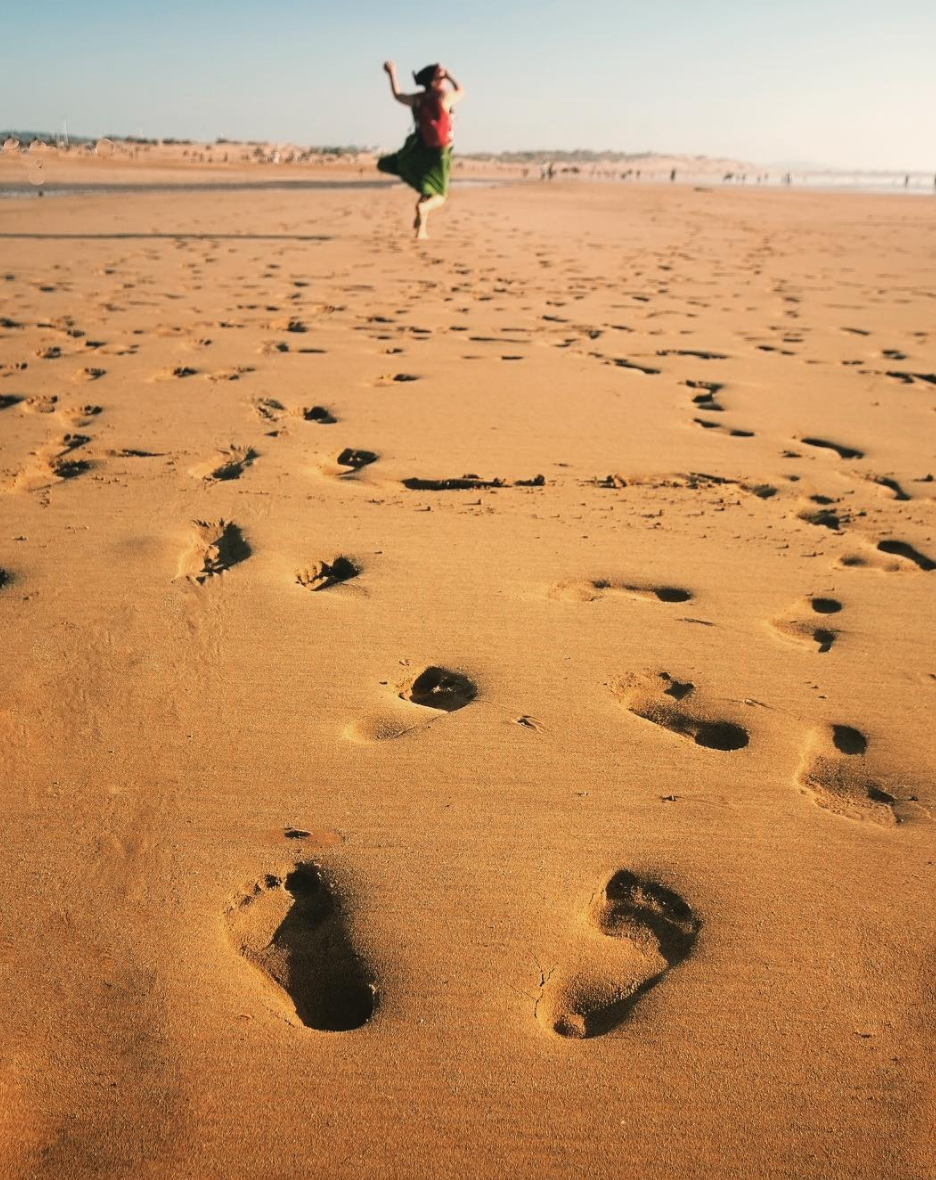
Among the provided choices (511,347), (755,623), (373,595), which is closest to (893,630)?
(755,623)

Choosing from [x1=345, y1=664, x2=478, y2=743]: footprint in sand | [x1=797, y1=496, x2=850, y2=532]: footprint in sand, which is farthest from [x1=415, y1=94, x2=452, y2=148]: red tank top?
[x1=345, y1=664, x2=478, y2=743]: footprint in sand

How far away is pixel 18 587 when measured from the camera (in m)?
2.12

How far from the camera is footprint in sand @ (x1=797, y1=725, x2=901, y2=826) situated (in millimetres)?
1455

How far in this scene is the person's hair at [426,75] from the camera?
8205mm

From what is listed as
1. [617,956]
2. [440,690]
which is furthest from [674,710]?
[617,956]

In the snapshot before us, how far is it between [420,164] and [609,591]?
26.2 ft

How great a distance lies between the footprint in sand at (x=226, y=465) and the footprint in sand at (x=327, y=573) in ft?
2.40

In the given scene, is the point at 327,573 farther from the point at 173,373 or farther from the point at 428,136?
the point at 428,136

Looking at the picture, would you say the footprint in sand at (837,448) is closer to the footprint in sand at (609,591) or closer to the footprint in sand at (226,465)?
the footprint in sand at (609,591)

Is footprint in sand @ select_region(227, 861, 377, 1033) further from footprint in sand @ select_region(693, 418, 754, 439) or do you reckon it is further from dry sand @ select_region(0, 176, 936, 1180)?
footprint in sand @ select_region(693, 418, 754, 439)

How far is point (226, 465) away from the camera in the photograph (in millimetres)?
2963

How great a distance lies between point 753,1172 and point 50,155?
44246 mm

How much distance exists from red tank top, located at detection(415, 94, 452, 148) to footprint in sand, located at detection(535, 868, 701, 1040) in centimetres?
878

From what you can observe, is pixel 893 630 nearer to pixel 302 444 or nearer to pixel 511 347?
pixel 302 444
